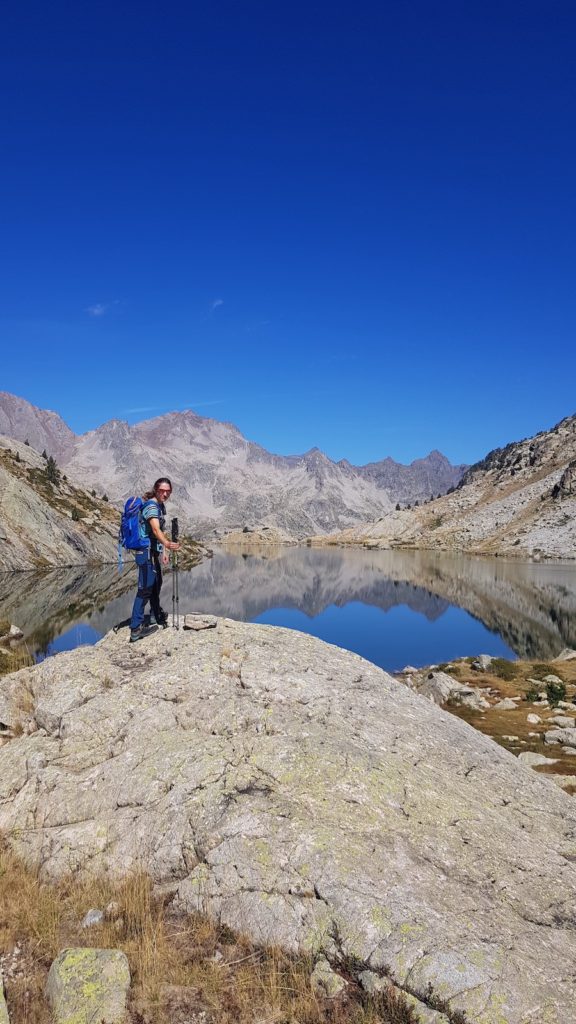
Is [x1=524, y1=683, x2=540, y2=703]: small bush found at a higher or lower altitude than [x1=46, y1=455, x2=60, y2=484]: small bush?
lower

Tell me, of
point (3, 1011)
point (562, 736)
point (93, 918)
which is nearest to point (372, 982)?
point (93, 918)

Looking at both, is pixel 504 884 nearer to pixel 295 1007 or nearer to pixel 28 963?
pixel 295 1007

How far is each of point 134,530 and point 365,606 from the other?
264ft

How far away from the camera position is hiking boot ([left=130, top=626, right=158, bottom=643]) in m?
14.7

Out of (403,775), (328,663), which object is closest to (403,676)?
(328,663)

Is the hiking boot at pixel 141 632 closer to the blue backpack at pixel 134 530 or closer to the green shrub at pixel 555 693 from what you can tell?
the blue backpack at pixel 134 530

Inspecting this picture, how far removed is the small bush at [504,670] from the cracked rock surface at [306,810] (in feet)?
102

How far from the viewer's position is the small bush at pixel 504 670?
41188 mm

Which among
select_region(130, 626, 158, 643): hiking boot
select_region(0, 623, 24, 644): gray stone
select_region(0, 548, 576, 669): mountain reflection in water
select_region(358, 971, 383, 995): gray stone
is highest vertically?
select_region(130, 626, 158, 643): hiking boot

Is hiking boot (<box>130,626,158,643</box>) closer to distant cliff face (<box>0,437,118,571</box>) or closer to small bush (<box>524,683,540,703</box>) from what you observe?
small bush (<box>524,683,540,703</box>)

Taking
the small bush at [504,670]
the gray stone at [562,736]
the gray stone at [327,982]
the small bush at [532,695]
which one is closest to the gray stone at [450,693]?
the small bush at [532,695]

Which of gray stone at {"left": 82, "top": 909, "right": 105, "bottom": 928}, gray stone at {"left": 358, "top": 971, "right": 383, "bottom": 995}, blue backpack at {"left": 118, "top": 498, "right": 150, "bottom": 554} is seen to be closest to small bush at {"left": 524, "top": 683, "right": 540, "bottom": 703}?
blue backpack at {"left": 118, "top": 498, "right": 150, "bottom": 554}

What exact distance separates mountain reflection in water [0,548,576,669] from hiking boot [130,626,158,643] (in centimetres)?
3601

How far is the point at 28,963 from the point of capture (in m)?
6.86
